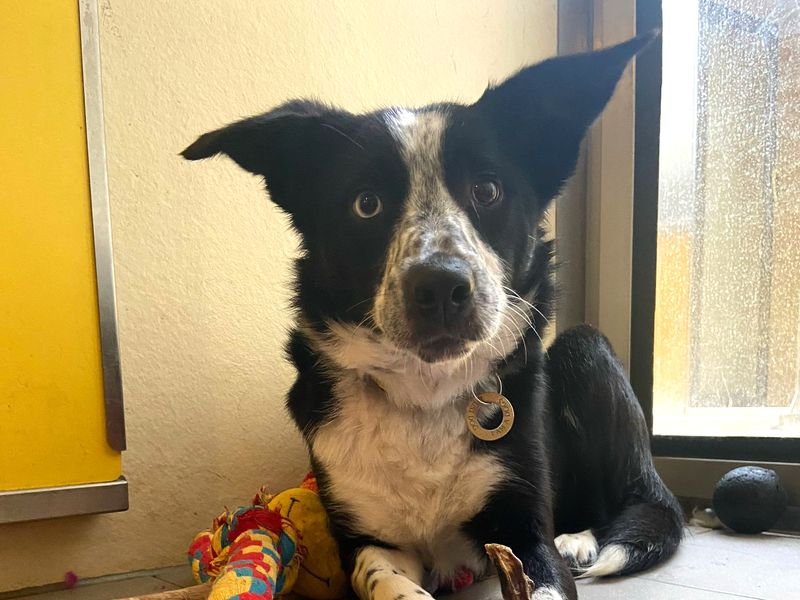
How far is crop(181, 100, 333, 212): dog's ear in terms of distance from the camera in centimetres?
114

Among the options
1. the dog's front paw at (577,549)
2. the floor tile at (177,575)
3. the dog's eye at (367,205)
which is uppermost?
the dog's eye at (367,205)

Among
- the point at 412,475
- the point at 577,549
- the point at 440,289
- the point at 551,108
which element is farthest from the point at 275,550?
the point at 551,108

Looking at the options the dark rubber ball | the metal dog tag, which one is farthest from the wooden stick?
the dark rubber ball

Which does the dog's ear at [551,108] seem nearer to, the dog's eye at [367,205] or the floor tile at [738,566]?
the dog's eye at [367,205]

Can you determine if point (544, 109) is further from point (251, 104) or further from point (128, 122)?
point (128, 122)

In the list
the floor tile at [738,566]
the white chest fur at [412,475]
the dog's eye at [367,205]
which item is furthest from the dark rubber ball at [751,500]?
the dog's eye at [367,205]

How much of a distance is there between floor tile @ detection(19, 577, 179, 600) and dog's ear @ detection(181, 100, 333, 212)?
77cm

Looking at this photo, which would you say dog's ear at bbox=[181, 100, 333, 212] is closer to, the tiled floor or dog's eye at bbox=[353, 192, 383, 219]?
dog's eye at bbox=[353, 192, 383, 219]

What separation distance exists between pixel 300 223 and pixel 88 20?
57 centimetres

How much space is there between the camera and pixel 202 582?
1.23m

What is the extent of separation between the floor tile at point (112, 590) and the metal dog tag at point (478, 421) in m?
0.65

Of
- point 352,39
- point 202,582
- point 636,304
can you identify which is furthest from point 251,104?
point 636,304

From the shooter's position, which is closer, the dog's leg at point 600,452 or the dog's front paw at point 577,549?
the dog's front paw at point 577,549

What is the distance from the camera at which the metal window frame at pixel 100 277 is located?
1.35 meters
